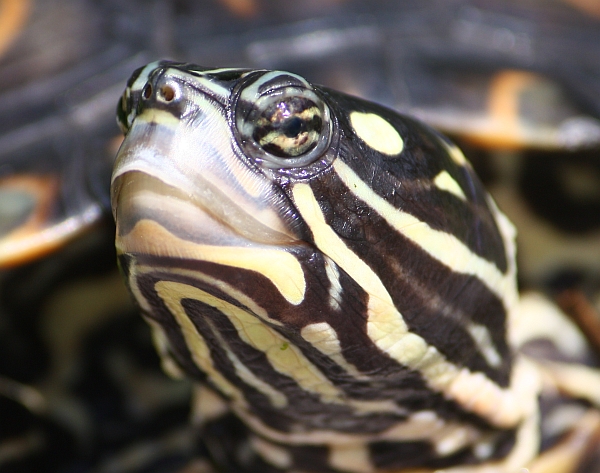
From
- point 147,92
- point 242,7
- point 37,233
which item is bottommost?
point 147,92

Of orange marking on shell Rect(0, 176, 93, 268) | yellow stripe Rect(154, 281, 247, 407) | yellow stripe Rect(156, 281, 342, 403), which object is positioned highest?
orange marking on shell Rect(0, 176, 93, 268)

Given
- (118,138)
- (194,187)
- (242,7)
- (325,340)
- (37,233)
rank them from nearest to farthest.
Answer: (194,187) < (325,340) < (37,233) < (118,138) < (242,7)

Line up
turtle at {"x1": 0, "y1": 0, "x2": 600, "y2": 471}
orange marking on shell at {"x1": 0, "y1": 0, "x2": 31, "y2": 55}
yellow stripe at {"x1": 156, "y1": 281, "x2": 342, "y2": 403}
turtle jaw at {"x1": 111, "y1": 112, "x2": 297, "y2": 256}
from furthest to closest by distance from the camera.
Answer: orange marking on shell at {"x1": 0, "y1": 0, "x2": 31, "y2": 55} → turtle at {"x1": 0, "y1": 0, "x2": 600, "y2": 471} → yellow stripe at {"x1": 156, "y1": 281, "x2": 342, "y2": 403} → turtle jaw at {"x1": 111, "y1": 112, "x2": 297, "y2": 256}

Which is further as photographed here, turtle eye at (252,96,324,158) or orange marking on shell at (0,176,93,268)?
orange marking on shell at (0,176,93,268)

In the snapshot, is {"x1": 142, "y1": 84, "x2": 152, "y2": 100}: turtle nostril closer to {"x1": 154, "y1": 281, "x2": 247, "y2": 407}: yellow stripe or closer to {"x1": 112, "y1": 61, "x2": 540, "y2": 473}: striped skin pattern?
{"x1": 112, "y1": 61, "x2": 540, "y2": 473}: striped skin pattern

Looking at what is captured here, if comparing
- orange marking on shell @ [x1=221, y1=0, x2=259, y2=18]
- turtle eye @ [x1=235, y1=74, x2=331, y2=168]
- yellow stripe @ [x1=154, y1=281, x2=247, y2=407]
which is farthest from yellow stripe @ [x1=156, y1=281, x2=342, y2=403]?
orange marking on shell @ [x1=221, y1=0, x2=259, y2=18]

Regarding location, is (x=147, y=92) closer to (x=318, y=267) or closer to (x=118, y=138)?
(x=318, y=267)

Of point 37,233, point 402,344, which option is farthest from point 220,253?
point 37,233
